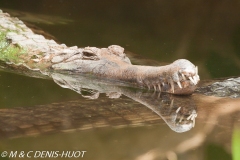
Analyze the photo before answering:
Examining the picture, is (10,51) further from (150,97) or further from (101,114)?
(101,114)

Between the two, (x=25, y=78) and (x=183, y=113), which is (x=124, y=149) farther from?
(x=25, y=78)

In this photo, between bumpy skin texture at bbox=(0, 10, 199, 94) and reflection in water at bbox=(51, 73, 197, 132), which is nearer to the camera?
reflection in water at bbox=(51, 73, 197, 132)

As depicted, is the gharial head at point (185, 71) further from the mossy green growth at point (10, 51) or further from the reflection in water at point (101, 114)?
the mossy green growth at point (10, 51)

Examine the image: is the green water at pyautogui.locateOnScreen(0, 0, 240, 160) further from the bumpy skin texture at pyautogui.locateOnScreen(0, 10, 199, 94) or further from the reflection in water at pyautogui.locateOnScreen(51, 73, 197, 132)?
the bumpy skin texture at pyautogui.locateOnScreen(0, 10, 199, 94)

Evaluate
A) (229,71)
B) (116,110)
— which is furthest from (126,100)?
(229,71)

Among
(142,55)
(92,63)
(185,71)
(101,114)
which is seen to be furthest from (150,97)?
(142,55)

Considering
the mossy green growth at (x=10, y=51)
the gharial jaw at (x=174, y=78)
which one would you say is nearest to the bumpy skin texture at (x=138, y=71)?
the gharial jaw at (x=174, y=78)
